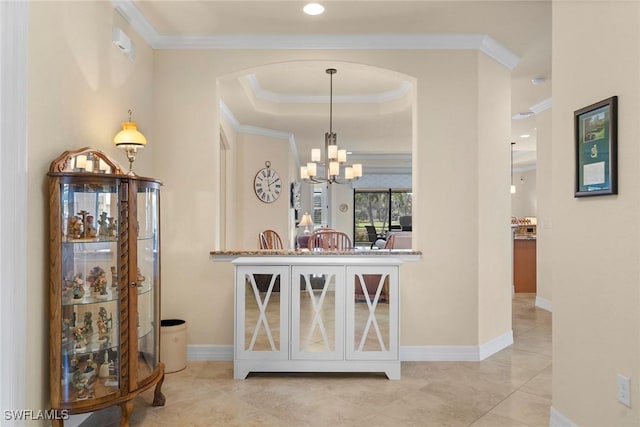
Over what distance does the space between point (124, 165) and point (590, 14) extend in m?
3.07

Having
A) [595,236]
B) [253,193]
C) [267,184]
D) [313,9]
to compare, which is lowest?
[595,236]

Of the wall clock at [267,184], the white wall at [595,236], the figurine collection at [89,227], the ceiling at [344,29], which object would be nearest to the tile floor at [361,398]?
the white wall at [595,236]

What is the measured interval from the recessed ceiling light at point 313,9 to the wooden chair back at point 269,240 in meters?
3.26

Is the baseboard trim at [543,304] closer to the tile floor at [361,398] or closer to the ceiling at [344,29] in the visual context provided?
the tile floor at [361,398]

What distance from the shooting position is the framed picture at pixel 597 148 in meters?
1.96

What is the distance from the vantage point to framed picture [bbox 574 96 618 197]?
77.0 inches

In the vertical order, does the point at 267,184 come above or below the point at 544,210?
above

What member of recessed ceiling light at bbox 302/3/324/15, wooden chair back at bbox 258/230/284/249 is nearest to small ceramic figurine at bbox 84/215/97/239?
recessed ceiling light at bbox 302/3/324/15

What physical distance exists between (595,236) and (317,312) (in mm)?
1846

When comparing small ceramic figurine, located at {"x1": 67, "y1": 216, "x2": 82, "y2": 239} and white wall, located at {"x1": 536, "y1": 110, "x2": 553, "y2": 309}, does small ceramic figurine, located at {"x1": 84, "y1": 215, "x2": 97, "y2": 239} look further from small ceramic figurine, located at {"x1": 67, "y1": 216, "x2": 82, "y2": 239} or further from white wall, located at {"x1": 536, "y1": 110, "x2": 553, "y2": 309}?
white wall, located at {"x1": 536, "y1": 110, "x2": 553, "y2": 309}

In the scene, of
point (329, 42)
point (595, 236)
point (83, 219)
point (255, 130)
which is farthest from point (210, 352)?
point (255, 130)

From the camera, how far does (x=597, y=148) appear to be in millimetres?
2070

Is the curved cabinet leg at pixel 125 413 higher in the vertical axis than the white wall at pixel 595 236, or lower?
lower

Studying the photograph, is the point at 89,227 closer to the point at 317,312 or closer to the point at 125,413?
the point at 125,413
